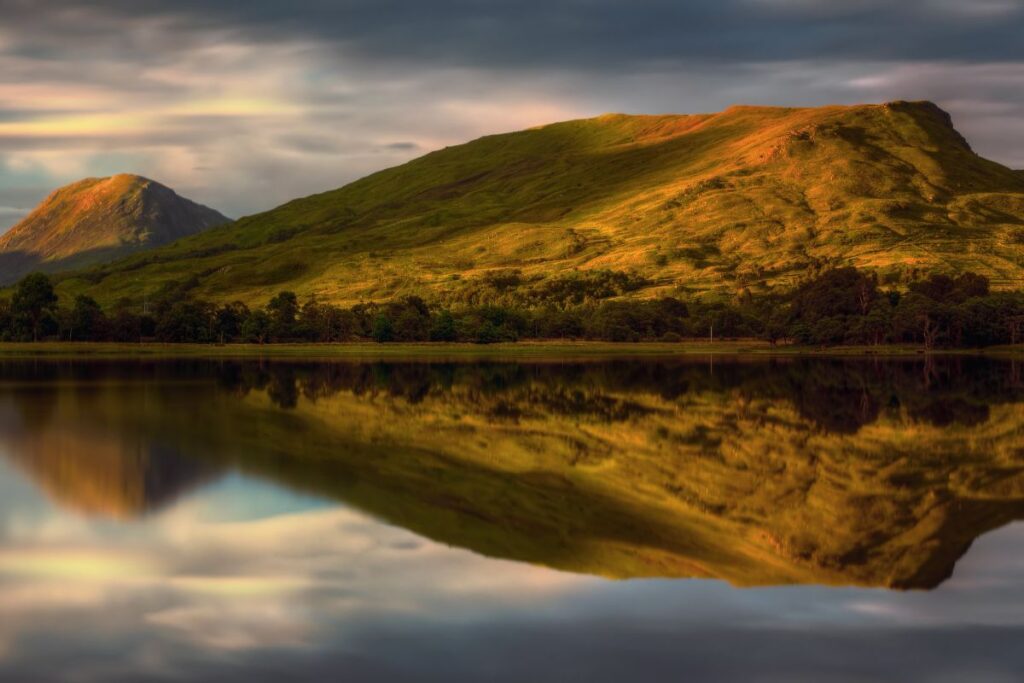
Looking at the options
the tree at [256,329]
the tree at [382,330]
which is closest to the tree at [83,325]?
the tree at [256,329]

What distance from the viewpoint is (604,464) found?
36.9 m

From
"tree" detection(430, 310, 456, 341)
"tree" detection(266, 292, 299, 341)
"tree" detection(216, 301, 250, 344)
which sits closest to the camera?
"tree" detection(216, 301, 250, 344)

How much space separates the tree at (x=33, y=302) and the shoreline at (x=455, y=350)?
6234mm

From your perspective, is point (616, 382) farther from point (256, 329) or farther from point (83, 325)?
point (83, 325)

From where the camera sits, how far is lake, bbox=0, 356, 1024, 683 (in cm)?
1662

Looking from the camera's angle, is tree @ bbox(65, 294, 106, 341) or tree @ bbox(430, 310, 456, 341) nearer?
tree @ bbox(65, 294, 106, 341)

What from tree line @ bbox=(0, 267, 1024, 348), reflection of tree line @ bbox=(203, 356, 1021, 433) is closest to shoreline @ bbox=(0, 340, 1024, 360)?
tree line @ bbox=(0, 267, 1024, 348)

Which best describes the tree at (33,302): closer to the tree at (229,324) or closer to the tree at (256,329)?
the tree at (229,324)

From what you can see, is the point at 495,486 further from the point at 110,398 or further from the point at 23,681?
the point at 110,398

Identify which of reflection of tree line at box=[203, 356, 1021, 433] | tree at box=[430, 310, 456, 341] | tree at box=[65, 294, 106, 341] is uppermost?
tree at box=[65, 294, 106, 341]

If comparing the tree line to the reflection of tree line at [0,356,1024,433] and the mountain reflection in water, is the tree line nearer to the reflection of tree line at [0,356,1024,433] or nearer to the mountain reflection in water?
the reflection of tree line at [0,356,1024,433]

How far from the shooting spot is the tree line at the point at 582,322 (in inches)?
6407

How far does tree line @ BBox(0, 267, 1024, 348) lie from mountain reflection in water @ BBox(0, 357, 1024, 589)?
8995 centimetres

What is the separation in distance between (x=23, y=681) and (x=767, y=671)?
10.8m
